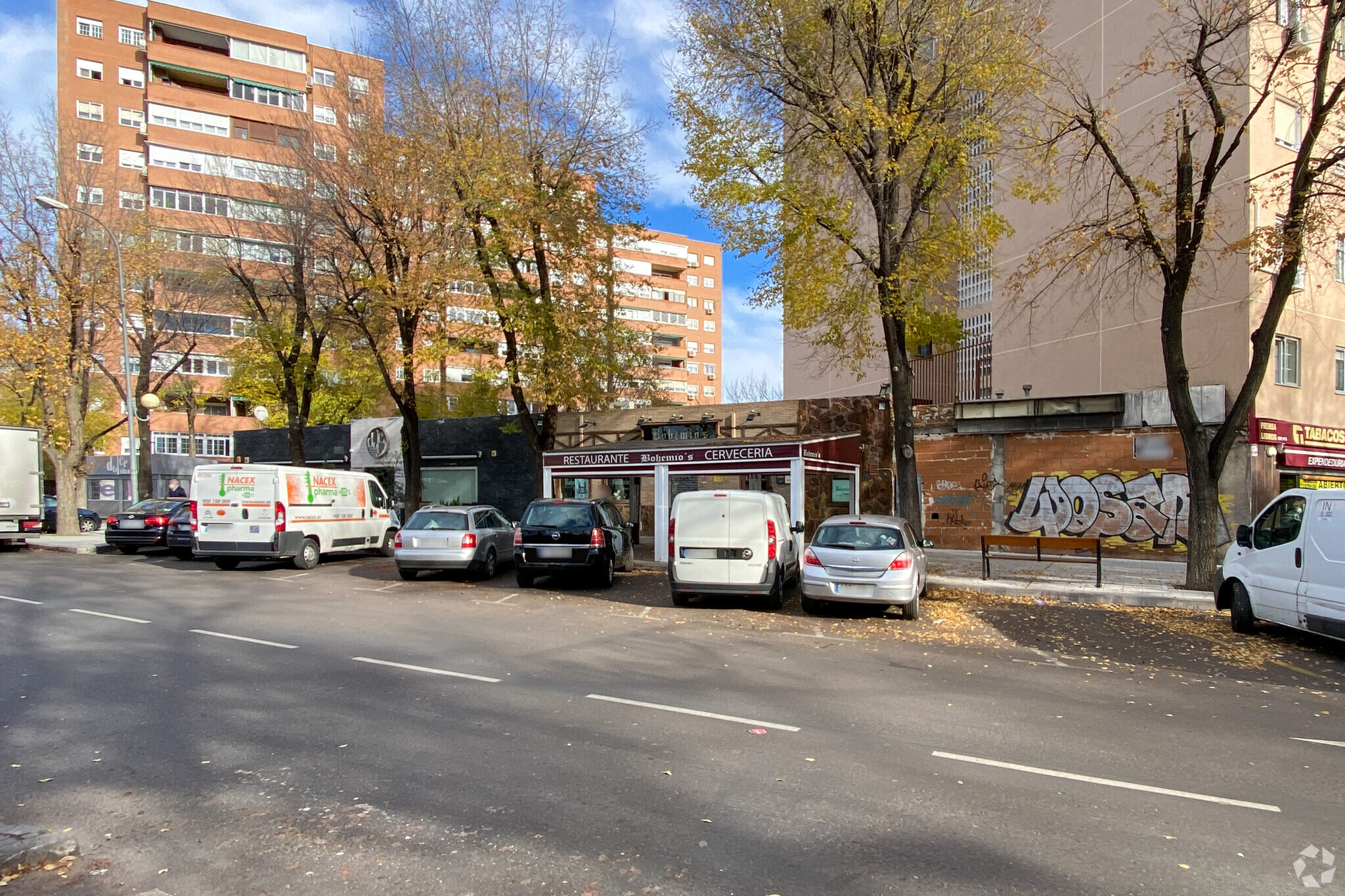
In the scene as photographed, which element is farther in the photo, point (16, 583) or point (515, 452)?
point (515, 452)

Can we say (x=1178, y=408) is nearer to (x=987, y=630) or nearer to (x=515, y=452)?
(x=987, y=630)

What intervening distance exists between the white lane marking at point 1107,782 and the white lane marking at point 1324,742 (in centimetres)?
185

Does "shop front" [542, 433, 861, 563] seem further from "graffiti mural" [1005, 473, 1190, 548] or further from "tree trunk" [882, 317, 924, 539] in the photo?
"graffiti mural" [1005, 473, 1190, 548]

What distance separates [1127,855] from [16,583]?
1753 centimetres

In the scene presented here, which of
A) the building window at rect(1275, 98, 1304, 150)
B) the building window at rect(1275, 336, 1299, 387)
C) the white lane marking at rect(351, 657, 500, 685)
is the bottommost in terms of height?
the white lane marking at rect(351, 657, 500, 685)

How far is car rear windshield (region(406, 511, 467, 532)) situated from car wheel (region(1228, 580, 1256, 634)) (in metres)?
12.5

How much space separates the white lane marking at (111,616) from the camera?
1057 cm

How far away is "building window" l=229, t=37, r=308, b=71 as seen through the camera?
56.0m

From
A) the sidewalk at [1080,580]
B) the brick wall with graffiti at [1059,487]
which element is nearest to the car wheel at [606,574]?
the sidewalk at [1080,580]

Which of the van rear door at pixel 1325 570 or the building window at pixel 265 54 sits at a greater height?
the building window at pixel 265 54

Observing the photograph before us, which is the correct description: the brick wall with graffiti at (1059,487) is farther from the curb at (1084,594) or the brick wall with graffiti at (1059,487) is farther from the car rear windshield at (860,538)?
the car rear windshield at (860,538)

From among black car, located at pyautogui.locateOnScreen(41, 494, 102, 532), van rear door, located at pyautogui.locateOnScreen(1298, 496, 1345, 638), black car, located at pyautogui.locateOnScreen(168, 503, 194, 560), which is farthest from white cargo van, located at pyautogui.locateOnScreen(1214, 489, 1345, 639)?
black car, located at pyautogui.locateOnScreen(41, 494, 102, 532)

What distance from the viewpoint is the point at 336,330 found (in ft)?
80.8

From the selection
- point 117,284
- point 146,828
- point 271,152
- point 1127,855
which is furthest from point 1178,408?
point 117,284
